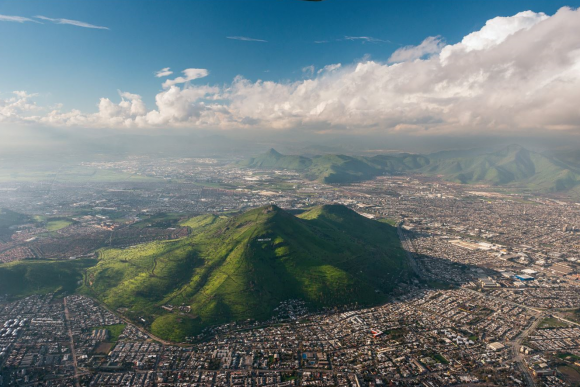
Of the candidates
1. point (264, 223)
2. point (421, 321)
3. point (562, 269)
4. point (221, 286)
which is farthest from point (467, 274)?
point (221, 286)

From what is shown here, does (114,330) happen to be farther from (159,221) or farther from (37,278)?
(159,221)

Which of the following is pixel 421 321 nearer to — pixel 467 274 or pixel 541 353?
pixel 541 353

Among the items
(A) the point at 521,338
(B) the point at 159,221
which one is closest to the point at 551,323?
(A) the point at 521,338

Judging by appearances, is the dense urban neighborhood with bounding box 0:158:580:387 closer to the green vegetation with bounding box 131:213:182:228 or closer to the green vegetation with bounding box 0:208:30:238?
the green vegetation with bounding box 131:213:182:228

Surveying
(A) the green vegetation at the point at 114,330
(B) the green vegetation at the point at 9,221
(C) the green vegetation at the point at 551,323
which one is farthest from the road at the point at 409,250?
(B) the green vegetation at the point at 9,221

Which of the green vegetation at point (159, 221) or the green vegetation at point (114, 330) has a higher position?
the green vegetation at point (114, 330)

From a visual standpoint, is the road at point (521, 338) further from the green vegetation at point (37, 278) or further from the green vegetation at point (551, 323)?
the green vegetation at point (37, 278)
